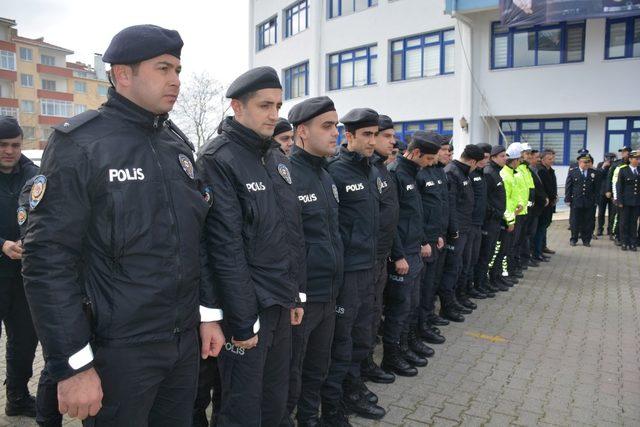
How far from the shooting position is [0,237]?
3.63 meters

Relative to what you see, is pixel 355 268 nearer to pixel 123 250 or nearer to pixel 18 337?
pixel 123 250

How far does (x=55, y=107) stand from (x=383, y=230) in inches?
2544

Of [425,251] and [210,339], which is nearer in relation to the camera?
[210,339]

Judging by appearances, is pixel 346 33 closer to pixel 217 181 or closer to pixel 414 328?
pixel 414 328

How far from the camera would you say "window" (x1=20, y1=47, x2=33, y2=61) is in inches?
2197

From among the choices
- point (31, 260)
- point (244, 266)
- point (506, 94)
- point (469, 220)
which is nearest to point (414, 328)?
point (469, 220)

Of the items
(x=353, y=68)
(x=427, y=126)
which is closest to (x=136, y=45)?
(x=427, y=126)

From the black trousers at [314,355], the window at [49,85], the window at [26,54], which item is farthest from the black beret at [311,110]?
the window at [49,85]

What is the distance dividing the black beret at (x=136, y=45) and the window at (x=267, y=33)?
95.8ft

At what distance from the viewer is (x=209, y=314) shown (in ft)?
7.99

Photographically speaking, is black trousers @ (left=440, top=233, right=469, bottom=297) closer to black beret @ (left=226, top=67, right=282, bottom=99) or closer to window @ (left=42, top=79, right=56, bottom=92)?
black beret @ (left=226, top=67, right=282, bottom=99)

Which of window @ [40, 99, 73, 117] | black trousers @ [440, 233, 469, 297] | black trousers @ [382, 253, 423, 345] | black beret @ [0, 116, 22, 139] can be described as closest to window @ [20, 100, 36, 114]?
window @ [40, 99, 73, 117]

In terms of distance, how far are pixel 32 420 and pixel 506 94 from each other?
19297 millimetres

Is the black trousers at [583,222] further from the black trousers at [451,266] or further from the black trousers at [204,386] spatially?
the black trousers at [204,386]
